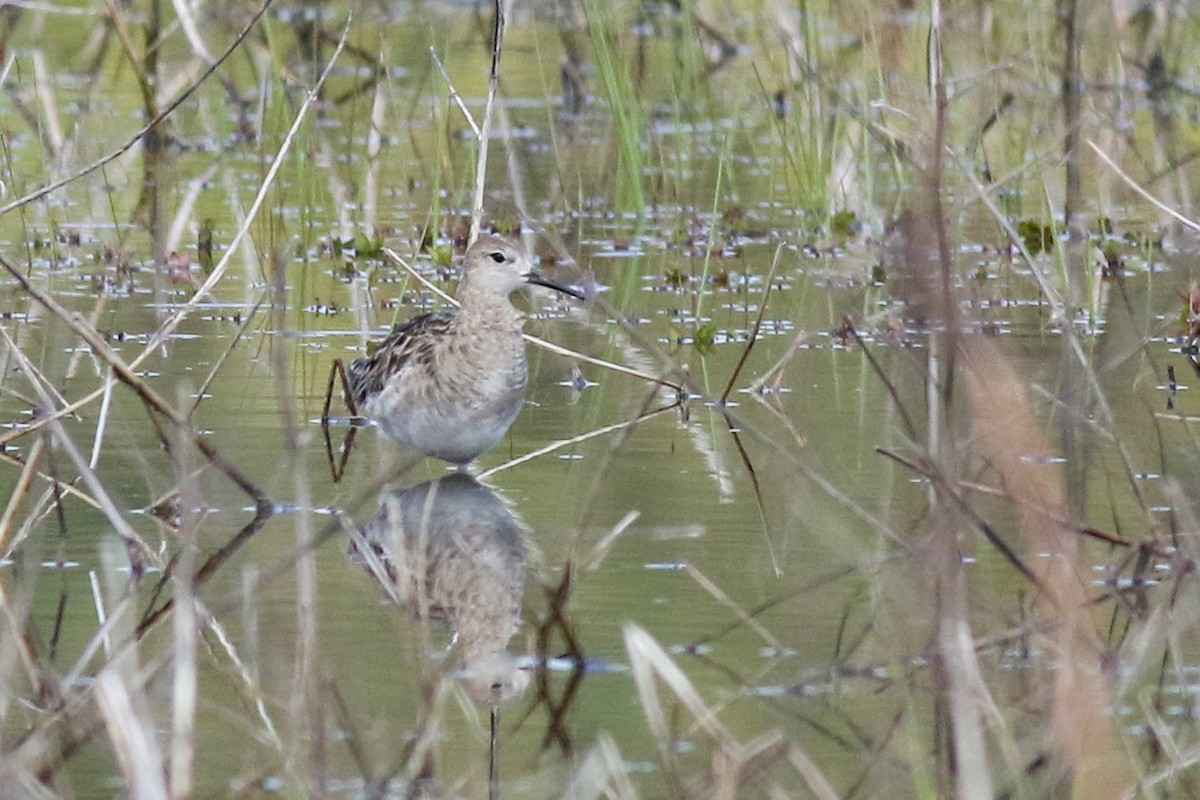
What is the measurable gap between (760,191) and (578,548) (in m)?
6.55

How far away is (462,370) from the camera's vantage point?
22.5ft

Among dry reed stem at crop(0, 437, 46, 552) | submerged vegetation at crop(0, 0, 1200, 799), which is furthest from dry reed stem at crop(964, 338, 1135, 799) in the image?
dry reed stem at crop(0, 437, 46, 552)

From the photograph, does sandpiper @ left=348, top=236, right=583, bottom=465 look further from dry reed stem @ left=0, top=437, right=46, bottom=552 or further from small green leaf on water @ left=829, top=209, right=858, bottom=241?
small green leaf on water @ left=829, top=209, right=858, bottom=241

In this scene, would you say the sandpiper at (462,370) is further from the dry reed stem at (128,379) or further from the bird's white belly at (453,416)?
the dry reed stem at (128,379)

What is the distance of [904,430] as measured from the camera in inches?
273

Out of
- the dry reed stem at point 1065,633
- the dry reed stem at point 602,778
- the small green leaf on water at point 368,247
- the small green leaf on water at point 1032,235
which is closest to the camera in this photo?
the dry reed stem at point 1065,633

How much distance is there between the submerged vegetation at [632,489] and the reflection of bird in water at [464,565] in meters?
0.02

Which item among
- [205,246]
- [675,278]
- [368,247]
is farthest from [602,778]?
[205,246]

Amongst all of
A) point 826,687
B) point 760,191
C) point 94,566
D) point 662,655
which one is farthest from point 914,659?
point 760,191

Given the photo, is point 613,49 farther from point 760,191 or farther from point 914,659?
point 914,659

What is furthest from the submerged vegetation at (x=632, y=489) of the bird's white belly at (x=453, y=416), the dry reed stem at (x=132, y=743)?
the bird's white belly at (x=453, y=416)

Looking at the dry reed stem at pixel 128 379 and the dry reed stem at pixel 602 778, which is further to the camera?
the dry reed stem at pixel 128 379

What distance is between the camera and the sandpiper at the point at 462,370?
6762 millimetres

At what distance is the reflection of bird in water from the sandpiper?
0.15 m
